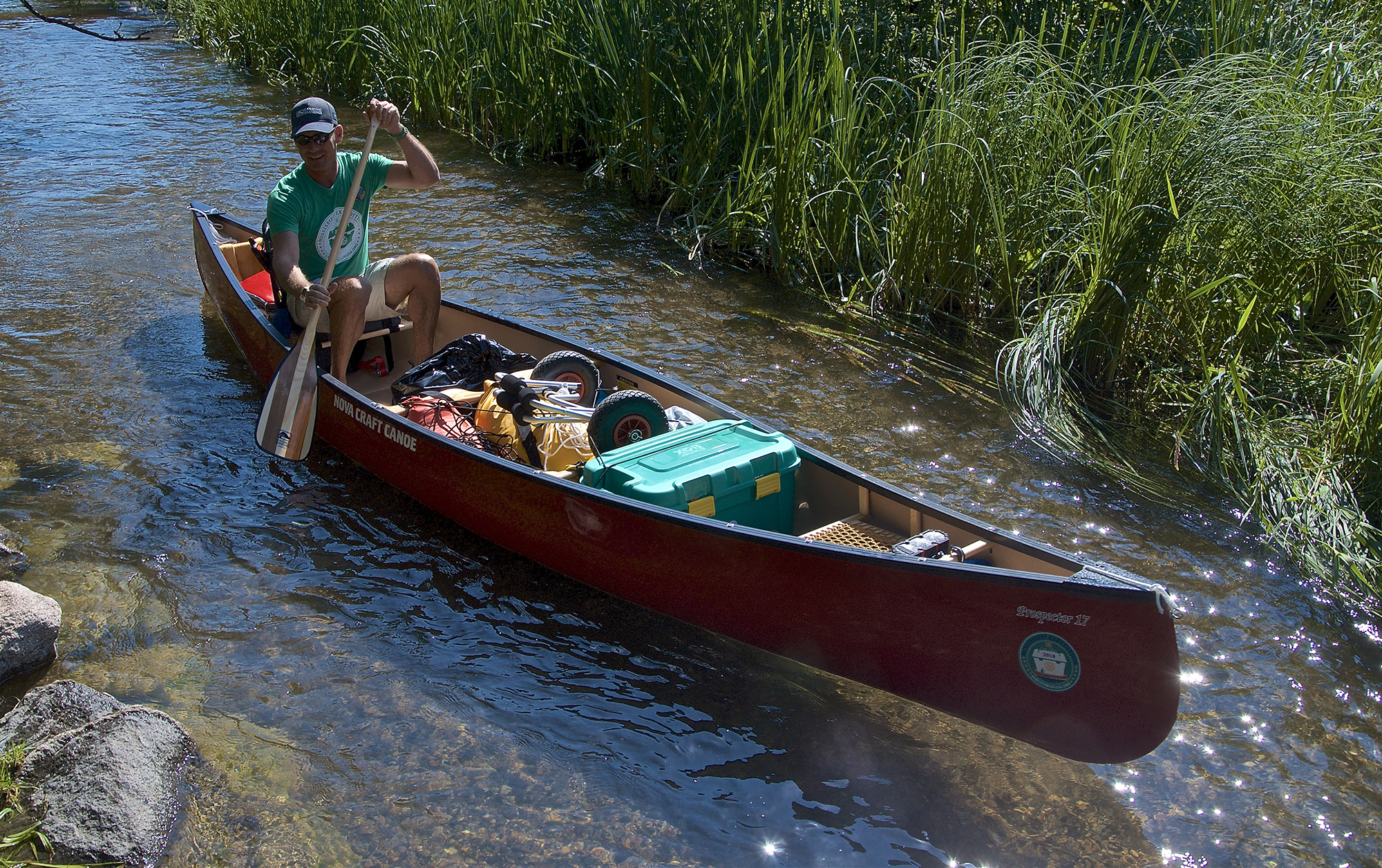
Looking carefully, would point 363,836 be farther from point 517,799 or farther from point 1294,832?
point 1294,832

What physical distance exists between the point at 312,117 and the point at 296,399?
1.47 meters

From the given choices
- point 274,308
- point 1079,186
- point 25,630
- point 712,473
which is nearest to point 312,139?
point 274,308

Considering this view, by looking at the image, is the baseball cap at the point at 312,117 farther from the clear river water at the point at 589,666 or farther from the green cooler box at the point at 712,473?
the green cooler box at the point at 712,473

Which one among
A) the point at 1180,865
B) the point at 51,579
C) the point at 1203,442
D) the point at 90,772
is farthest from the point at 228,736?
the point at 1203,442

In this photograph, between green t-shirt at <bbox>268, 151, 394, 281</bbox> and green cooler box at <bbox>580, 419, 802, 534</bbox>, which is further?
green t-shirt at <bbox>268, 151, 394, 281</bbox>

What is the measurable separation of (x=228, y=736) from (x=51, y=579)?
4.98 ft

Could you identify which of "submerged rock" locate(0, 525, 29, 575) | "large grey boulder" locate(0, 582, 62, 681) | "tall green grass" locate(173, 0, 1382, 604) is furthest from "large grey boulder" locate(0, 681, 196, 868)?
"tall green grass" locate(173, 0, 1382, 604)

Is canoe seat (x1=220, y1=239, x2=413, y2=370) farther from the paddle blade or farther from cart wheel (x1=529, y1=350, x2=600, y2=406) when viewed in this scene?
cart wheel (x1=529, y1=350, x2=600, y2=406)

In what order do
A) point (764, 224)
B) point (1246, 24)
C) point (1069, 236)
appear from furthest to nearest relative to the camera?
point (764, 224) < point (1246, 24) < point (1069, 236)

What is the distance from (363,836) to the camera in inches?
135

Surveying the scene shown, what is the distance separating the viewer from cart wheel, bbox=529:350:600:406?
533cm

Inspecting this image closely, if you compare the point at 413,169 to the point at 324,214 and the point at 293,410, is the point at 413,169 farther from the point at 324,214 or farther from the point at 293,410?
the point at 293,410

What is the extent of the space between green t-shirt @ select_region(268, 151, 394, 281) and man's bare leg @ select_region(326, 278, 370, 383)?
6.8 inches

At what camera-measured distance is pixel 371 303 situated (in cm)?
600
